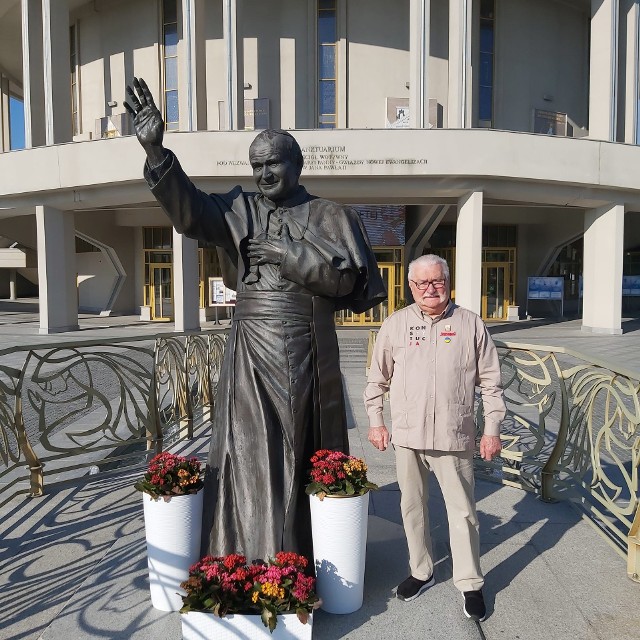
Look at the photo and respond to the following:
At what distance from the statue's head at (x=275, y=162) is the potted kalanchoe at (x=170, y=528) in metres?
1.40

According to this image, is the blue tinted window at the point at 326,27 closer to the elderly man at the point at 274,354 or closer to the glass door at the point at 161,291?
the glass door at the point at 161,291

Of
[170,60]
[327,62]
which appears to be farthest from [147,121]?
[170,60]

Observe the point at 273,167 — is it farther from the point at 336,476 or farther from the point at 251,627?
the point at 251,627

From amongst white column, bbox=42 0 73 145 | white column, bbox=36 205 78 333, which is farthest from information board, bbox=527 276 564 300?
white column, bbox=42 0 73 145

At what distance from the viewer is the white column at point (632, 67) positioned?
17016 millimetres

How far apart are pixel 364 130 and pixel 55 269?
1036cm

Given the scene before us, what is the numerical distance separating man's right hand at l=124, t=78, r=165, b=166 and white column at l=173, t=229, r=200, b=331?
44.0 ft

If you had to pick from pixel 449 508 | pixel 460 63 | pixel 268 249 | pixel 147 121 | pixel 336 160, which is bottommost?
pixel 449 508

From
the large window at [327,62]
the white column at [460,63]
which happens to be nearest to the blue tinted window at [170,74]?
the large window at [327,62]

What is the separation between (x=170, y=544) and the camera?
2.46 meters

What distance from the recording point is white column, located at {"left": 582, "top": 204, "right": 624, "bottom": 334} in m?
15.9

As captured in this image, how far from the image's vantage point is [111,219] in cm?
2323

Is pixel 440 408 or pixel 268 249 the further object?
pixel 440 408

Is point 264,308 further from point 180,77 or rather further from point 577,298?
point 577,298
